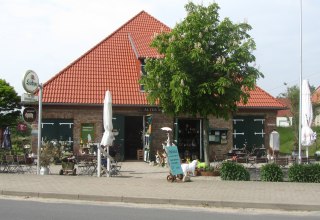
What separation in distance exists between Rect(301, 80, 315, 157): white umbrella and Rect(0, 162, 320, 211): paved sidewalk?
3668mm

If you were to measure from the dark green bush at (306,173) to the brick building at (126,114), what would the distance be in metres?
10.6

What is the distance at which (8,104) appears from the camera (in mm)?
25891

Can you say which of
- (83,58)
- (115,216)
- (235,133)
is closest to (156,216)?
(115,216)

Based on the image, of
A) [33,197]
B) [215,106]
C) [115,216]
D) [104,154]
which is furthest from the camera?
[215,106]

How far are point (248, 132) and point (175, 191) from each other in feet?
51.2

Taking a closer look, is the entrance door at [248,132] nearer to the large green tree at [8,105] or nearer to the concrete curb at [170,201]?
the large green tree at [8,105]

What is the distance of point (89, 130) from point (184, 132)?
5530 millimetres

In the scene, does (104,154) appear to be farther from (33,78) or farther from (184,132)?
(184,132)

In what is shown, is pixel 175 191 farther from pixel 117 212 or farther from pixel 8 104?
pixel 8 104

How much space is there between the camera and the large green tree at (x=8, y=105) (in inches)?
996

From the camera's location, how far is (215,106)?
64.2 ft

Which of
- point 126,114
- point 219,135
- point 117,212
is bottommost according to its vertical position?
point 117,212

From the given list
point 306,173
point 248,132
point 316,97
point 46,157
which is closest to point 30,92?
point 46,157

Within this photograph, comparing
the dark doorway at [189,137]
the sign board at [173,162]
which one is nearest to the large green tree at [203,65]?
the sign board at [173,162]
